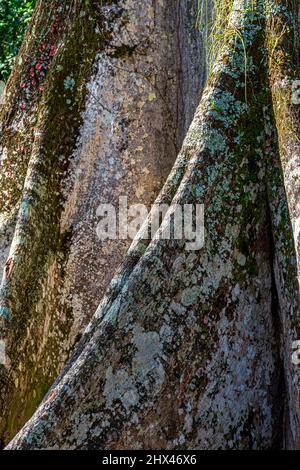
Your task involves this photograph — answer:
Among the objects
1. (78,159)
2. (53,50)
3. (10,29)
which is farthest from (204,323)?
(10,29)

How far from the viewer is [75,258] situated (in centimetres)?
486

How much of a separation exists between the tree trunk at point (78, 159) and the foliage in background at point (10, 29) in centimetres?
535

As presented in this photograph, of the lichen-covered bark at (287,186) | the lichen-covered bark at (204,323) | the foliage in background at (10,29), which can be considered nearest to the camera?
the lichen-covered bark at (204,323)

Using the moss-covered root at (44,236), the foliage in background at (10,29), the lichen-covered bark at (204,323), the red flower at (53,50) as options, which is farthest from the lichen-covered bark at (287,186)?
the foliage in background at (10,29)

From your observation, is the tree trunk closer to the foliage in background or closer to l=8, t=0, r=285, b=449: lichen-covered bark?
l=8, t=0, r=285, b=449: lichen-covered bark

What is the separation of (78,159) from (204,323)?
1.49 metres

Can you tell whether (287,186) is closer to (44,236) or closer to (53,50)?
(44,236)

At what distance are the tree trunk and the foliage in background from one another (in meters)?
5.35

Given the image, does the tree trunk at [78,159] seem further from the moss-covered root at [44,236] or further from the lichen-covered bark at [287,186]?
the lichen-covered bark at [287,186]

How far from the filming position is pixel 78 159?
490 centimetres

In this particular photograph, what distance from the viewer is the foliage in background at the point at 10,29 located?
1051 centimetres

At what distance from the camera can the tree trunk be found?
4.76m

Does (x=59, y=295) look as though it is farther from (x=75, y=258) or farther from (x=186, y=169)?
(x=186, y=169)
